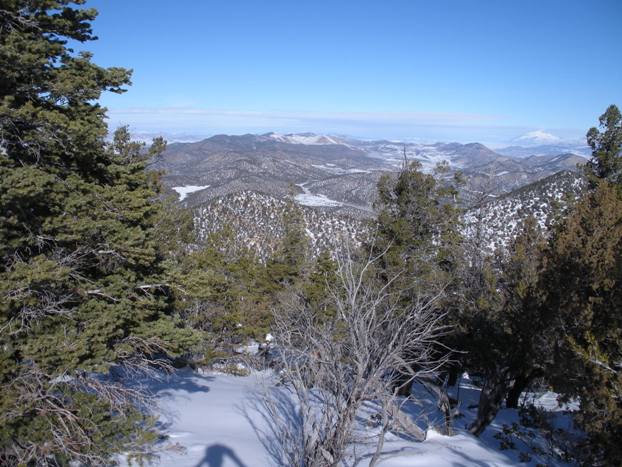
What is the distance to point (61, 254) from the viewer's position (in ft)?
21.1

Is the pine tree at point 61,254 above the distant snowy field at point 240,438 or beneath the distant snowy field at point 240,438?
above

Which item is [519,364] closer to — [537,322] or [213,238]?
[537,322]

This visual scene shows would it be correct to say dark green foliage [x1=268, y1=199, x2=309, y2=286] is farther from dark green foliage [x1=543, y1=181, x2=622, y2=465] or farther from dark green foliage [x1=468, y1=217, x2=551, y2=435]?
dark green foliage [x1=543, y1=181, x2=622, y2=465]

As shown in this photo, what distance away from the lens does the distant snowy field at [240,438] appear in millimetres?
7531

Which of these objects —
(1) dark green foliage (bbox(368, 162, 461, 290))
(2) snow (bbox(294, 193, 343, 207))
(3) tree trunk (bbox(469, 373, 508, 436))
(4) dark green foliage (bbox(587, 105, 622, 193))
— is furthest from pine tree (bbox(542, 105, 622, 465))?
(2) snow (bbox(294, 193, 343, 207))

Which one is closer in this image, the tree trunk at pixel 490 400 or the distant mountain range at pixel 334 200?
the tree trunk at pixel 490 400

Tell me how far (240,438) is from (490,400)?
6.24 m

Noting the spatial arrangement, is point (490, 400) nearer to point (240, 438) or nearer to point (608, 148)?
point (240, 438)

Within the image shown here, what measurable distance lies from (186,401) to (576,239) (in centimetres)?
947

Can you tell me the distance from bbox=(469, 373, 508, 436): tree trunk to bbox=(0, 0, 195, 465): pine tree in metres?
8.06

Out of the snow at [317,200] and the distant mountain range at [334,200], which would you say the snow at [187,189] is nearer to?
the distant mountain range at [334,200]

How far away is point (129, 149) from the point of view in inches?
579

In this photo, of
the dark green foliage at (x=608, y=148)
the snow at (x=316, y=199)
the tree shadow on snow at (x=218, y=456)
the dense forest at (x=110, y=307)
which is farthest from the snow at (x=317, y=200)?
the tree shadow on snow at (x=218, y=456)

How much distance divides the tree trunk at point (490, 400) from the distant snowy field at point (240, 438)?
1.14 ft
